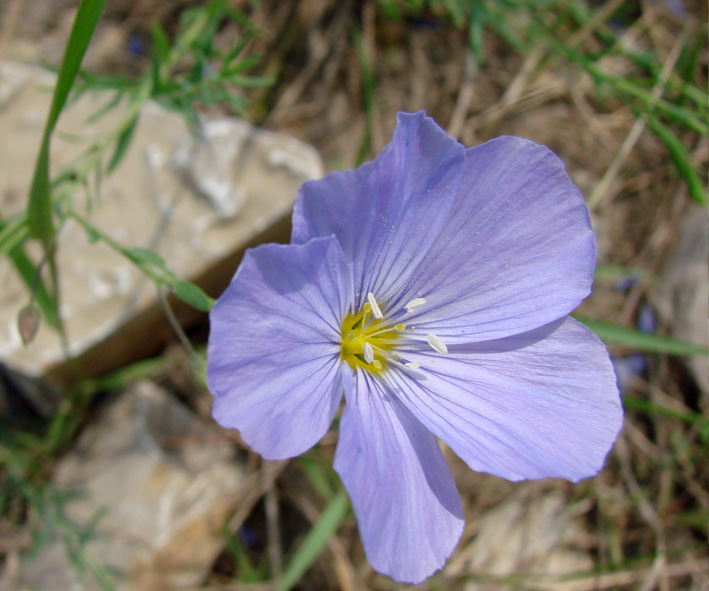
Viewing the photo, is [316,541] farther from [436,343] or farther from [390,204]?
[390,204]

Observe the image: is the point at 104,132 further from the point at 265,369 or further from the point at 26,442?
the point at 265,369

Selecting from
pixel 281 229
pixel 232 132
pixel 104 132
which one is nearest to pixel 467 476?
pixel 281 229

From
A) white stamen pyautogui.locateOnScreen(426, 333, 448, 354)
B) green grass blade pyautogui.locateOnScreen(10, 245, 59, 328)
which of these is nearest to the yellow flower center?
white stamen pyautogui.locateOnScreen(426, 333, 448, 354)

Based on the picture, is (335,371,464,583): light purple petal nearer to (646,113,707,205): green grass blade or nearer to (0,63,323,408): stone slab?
(646,113,707,205): green grass blade

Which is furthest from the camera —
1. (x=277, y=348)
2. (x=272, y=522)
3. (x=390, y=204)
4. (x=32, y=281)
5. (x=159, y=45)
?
(x=272, y=522)

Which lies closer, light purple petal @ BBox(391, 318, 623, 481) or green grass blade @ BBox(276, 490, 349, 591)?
light purple petal @ BBox(391, 318, 623, 481)

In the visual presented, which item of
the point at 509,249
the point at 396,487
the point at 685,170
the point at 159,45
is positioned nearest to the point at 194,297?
the point at 396,487
